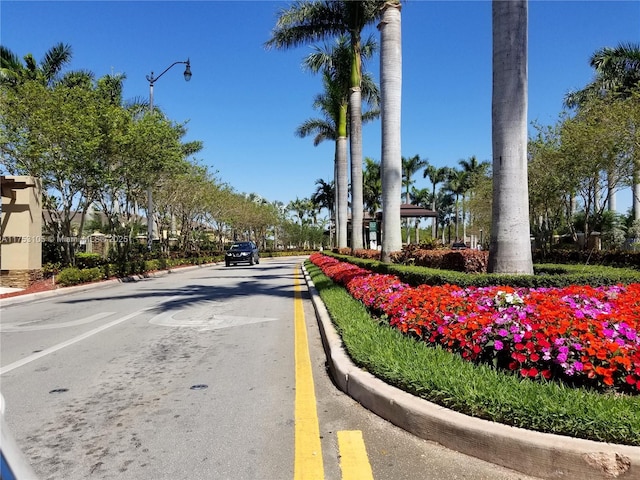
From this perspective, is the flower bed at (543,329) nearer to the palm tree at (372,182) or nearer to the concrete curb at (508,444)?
the concrete curb at (508,444)

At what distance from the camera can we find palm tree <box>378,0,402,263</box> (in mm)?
12844

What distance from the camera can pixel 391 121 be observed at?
42.2ft

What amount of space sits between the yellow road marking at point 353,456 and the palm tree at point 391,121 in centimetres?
942

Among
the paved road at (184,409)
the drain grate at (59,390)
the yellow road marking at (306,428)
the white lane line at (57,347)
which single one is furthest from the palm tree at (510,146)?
the white lane line at (57,347)

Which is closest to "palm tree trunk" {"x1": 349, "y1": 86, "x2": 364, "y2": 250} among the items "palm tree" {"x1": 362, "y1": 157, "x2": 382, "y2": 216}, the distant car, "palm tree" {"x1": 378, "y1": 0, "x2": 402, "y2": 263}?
"palm tree" {"x1": 378, "y1": 0, "x2": 402, "y2": 263}

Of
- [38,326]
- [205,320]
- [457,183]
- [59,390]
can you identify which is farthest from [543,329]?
[457,183]

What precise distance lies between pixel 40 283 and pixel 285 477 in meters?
16.7

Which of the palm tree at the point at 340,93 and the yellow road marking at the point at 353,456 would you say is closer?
the yellow road marking at the point at 353,456

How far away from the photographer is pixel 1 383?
541 cm

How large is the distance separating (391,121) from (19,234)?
13079 mm

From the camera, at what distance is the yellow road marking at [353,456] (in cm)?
314

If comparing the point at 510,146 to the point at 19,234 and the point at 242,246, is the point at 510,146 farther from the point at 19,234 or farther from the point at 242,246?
the point at 242,246

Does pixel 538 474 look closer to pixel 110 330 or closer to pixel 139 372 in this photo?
pixel 139 372

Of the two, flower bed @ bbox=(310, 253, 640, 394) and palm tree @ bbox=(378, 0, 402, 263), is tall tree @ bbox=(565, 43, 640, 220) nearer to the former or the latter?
palm tree @ bbox=(378, 0, 402, 263)
